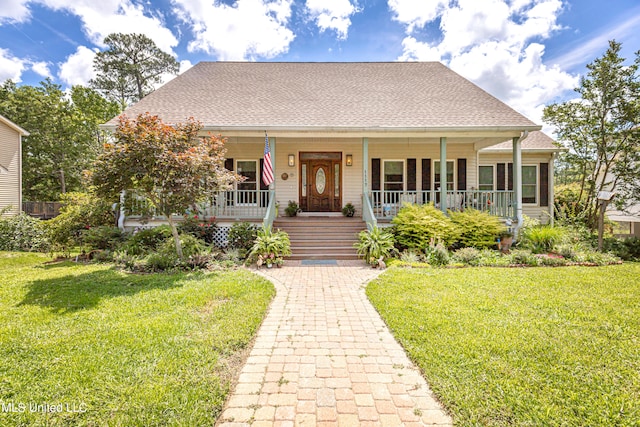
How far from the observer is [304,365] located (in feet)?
9.66

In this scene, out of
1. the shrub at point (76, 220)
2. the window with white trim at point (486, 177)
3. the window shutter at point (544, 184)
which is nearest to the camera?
the shrub at point (76, 220)

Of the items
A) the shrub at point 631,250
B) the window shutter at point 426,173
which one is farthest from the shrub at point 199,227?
the shrub at point 631,250

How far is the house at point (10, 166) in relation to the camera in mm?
12945

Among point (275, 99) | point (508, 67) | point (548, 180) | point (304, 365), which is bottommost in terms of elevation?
point (304, 365)

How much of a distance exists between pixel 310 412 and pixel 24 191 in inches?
1096

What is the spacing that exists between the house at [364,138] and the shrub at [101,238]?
3.26ft

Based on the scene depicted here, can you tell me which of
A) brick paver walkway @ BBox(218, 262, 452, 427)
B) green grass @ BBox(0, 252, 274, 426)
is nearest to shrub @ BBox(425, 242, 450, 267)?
brick paver walkway @ BBox(218, 262, 452, 427)

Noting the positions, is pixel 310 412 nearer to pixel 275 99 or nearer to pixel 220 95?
pixel 275 99

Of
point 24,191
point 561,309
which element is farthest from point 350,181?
point 24,191

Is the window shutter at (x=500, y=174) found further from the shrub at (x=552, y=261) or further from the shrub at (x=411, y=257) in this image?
the shrub at (x=411, y=257)

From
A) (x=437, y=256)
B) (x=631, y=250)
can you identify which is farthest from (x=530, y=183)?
(x=437, y=256)

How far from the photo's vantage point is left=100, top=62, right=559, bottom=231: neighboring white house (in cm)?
968

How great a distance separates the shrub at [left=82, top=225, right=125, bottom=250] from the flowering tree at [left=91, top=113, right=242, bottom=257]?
8.76 ft

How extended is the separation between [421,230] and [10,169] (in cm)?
1848
